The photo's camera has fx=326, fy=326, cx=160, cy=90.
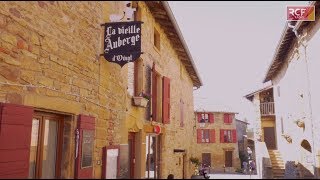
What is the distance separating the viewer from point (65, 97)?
468cm

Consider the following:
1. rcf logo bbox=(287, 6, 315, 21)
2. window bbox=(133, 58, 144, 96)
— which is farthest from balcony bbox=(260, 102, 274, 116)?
window bbox=(133, 58, 144, 96)

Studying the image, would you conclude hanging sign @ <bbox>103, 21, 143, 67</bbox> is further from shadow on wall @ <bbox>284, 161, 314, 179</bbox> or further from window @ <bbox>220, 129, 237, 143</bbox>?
window @ <bbox>220, 129, 237, 143</bbox>

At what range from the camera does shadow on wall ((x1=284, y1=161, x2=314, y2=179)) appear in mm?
14742

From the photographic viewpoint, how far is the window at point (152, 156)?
374 inches

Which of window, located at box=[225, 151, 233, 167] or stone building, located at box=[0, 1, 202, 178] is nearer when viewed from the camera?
stone building, located at box=[0, 1, 202, 178]

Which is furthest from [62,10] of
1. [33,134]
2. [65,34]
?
[33,134]

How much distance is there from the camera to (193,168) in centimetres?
1716

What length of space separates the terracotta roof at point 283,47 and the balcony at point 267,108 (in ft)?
6.71

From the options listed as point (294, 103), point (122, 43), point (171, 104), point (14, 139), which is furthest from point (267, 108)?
point (14, 139)

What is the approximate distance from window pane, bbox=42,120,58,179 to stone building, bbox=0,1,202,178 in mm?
14

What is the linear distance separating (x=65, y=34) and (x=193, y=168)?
13.7 metres

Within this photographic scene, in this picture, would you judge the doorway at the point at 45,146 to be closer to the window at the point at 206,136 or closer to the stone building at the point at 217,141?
the stone building at the point at 217,141

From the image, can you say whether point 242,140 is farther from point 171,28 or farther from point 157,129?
point 157,129

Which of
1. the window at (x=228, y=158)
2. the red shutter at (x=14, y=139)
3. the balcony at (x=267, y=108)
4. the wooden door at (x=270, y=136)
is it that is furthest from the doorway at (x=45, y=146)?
the window at (x=228, y=158)
